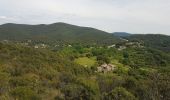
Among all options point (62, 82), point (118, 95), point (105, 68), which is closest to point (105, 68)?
point (105, 68)

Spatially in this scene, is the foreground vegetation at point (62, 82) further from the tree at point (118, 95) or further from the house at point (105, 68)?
the house at point (105, 68)

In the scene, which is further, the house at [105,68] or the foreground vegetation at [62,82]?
the house at [105,68]

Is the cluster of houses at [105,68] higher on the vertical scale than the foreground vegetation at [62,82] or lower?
lower

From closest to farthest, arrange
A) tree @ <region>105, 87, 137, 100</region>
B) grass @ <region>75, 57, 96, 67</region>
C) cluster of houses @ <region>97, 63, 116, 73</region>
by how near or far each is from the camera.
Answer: tree @ <region>105, 87, 137, 100</region> → cluster of houses @ <region>97, 63, 116, 73</region> → grass @ <region>75, 57, 96, 67</region>

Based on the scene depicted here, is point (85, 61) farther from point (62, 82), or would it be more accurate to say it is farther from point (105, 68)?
point (62, 82)

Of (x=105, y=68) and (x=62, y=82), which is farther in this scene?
(x=105, y=68)

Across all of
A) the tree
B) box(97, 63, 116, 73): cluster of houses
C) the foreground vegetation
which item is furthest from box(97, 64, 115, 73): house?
the tree

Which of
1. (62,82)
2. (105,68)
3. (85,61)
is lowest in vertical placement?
(105,68)

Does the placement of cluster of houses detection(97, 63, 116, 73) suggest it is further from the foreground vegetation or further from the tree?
the tree

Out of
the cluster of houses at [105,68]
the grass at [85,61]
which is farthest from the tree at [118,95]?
the grass at [85,61]

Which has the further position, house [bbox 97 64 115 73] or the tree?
house [bbox 97 64 115 73]

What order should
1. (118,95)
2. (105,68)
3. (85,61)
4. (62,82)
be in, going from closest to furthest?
(118,95)
(62,82)
(105,68)
(85,61)
